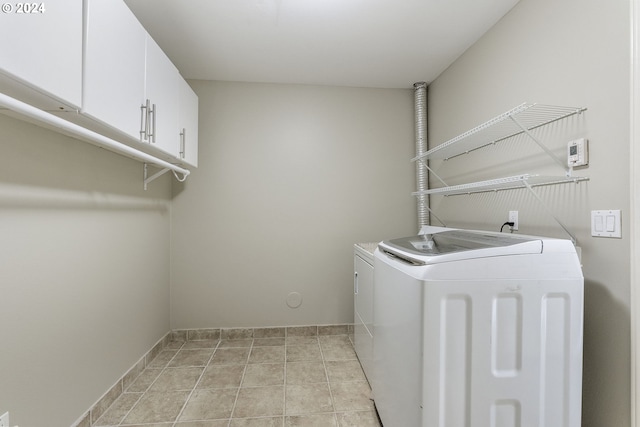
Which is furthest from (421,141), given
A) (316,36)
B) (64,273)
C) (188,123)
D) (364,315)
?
(64,273)

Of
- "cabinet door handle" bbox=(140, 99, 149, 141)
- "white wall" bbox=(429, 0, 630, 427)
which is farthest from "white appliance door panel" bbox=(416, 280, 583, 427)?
"cabinet door handle" bbox=(140, 99, 149, 141)

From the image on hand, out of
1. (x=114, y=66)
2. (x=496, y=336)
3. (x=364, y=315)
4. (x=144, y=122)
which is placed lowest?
(x=364, y=315)

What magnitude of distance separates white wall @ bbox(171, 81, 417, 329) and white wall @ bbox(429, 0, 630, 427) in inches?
43.9

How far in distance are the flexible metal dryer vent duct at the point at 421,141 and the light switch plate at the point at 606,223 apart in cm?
146

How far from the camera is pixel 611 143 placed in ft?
3.92

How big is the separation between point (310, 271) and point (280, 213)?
632 millimetres

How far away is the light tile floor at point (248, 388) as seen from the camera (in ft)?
5.53

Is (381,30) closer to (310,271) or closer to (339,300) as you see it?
(310,271)

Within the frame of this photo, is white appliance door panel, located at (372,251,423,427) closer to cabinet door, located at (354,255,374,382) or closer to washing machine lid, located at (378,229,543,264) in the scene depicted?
washing machine lid, located at (378,229,543,264)

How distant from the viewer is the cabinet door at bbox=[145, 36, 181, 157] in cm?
165

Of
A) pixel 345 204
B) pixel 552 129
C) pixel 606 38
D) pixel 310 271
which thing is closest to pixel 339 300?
pixel 310 271

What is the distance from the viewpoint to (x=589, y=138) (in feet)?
4.21

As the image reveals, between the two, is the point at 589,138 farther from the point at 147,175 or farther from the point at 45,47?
the point at 147,175

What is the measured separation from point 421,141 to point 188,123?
2059mm
